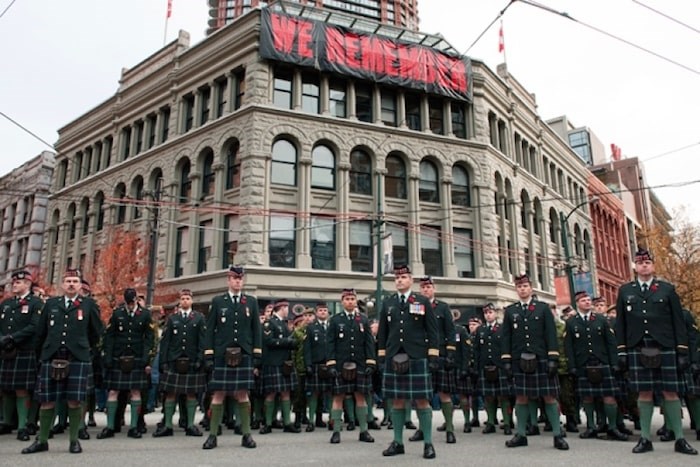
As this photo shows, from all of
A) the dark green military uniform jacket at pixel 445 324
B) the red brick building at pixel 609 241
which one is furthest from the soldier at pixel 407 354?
the red brick building at pixel 609 241

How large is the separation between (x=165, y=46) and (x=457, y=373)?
2809 cm

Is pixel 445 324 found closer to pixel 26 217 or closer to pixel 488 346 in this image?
pixel 488 346

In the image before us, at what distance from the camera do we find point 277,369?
999 centimetres

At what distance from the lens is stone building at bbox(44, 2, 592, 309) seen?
2416cm

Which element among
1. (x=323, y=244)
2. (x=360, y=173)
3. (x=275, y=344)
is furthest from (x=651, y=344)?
(x=360, y=173)

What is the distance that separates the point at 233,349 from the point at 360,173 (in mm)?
19501

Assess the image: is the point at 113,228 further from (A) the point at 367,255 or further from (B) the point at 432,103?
(B) the point at 432,103

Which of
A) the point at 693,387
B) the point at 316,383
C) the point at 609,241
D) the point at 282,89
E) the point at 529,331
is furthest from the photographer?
the point at 609,241

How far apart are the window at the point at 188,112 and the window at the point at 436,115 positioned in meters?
12.6

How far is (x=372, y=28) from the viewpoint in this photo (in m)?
28.6

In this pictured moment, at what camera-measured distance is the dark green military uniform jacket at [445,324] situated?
8453 mm

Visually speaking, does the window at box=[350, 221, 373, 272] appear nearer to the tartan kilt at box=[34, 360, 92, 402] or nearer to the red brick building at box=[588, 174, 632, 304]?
the tartan kilt at box=[34, 360, 92, 402]

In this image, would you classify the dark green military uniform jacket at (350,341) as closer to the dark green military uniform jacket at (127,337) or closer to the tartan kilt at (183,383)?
the tartan kilt at (183,383)

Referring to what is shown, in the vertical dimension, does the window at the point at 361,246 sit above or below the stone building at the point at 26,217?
below
